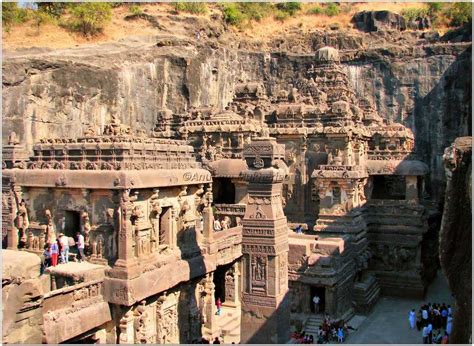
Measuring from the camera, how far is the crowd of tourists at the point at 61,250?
13297mm

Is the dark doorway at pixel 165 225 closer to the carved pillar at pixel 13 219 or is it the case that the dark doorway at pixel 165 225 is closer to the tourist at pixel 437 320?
the carved pillar at pixel 13 219

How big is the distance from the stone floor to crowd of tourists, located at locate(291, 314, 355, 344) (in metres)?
0.39

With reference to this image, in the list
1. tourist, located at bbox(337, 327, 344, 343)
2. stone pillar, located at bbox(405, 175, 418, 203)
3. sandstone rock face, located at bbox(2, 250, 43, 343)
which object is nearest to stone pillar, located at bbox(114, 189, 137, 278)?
sandstone rock face, located at bbox(2, 250, 43, 343)

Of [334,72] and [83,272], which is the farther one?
[334,72]

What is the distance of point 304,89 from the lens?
29.3 m

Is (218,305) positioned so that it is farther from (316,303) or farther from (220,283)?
(316,303)

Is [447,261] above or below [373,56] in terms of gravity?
below

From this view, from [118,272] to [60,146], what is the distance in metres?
3.97

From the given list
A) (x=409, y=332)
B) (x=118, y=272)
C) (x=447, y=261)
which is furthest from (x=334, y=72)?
(x=447, y=261)

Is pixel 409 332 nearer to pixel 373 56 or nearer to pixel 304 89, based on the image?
pixel 304 89

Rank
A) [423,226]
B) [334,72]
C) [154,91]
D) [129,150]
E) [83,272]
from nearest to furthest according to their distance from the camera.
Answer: [83,272] → [129,150] → [423,226] → [334,72] → [154,91]

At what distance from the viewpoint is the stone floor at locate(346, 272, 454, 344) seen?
17.7 meters

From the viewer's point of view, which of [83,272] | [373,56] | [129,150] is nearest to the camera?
[83,272]

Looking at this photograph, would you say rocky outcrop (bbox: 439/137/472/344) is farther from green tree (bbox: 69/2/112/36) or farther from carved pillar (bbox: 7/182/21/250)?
green tree (bbox: 69/2/112/36)
